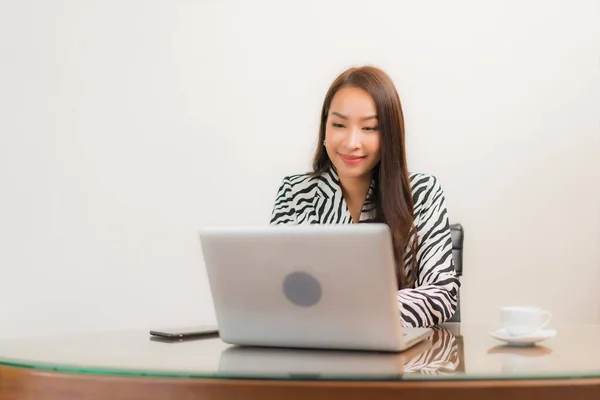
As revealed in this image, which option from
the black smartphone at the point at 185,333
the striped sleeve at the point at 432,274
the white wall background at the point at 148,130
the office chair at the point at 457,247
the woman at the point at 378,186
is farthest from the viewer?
the white wall background at the point at 148,130

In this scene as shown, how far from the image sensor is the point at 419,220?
6.82 feet

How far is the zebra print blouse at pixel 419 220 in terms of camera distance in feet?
5.54

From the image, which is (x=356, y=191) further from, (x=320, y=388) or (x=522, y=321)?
(x=320, y=388)

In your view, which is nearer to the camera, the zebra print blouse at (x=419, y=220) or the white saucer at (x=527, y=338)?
the white saucer at (x=527, y=338)

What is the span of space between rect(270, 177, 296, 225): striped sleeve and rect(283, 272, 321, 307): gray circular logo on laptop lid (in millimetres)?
1150

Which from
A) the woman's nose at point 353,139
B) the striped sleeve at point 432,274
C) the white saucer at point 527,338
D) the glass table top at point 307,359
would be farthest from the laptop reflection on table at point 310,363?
the woman's nose at point 353,139

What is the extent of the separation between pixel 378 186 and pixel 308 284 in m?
1.10

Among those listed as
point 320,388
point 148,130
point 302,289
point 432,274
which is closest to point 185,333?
point 302,289

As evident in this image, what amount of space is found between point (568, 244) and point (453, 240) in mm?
882

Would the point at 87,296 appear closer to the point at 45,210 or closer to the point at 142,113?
the point at 45,210

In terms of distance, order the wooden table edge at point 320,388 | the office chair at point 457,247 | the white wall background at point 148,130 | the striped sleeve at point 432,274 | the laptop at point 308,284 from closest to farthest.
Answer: the wooden table edge at point 320,388 < the laptop at point 308,284 < the striped sleeve at point 432,274 < the office chair at point 457,247 < the white wall background at point 148,130

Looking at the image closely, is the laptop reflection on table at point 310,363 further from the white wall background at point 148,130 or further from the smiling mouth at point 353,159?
the white wall background at point 148,130

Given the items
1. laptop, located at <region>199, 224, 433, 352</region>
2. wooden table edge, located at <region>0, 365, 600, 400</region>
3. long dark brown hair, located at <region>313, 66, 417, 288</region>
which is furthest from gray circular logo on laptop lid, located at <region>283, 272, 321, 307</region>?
long dark brown hair, located at <region>313, 66, 417, 288</region>

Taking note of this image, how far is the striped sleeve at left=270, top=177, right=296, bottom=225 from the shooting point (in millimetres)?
2271
